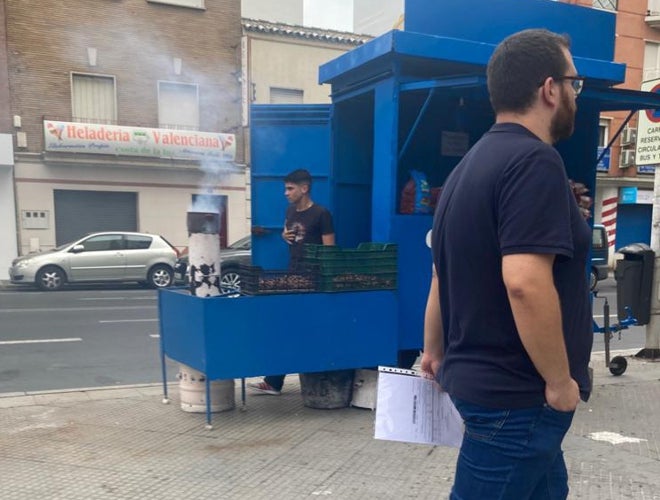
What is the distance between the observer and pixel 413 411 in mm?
2113

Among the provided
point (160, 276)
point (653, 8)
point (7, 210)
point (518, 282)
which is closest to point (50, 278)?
point (160, 276)

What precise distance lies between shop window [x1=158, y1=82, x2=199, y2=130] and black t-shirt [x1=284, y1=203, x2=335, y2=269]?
46.2 ft

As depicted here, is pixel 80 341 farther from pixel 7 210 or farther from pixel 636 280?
pixel 7 210

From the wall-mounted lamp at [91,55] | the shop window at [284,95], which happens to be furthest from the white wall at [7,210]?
the shop window at [284,95]

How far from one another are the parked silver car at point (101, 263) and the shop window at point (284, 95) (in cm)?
704

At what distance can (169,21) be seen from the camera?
17188mm

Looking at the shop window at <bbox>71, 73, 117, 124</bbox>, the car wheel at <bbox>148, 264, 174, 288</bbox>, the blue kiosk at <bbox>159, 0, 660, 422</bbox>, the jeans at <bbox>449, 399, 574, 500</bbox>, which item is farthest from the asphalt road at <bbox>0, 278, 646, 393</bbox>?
the shop window at <bbox>71, 73, 117, 124</bbox>

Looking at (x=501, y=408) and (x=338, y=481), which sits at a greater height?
(x=501, y=408)

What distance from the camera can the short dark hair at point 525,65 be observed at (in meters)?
1.70

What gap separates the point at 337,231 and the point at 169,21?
1390 centimetres

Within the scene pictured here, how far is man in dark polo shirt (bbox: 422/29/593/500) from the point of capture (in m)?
1.58

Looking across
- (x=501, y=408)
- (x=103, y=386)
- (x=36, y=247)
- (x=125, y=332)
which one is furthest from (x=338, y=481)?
(x=36, y=247)

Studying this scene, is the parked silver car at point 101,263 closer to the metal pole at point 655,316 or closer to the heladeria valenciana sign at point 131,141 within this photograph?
the heladeria valenciana sign at point 131,141

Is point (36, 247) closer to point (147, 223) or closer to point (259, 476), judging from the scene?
point (147, 223)
